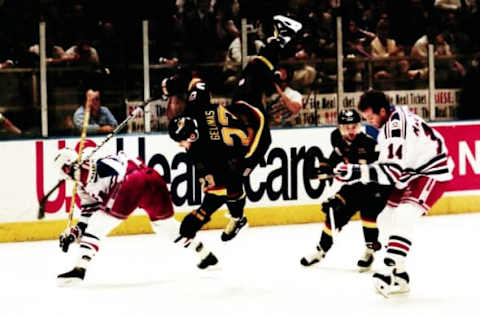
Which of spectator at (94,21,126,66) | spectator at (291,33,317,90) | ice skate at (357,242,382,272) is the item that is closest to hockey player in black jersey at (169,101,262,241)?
ice skate at (357,242,382,272)

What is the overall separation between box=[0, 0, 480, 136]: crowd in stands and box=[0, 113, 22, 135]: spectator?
47 cm

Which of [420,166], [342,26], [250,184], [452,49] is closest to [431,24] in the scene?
[452,49]

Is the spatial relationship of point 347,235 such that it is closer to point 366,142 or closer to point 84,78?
point 366,142

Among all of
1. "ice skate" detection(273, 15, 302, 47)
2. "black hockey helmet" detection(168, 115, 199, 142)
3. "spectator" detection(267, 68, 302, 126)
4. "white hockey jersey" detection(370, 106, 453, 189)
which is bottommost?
"white hockey jersey" detection(370, 106, 453, 189)

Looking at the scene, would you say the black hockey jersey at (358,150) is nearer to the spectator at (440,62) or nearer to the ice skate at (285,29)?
the ice skate at (285,29)

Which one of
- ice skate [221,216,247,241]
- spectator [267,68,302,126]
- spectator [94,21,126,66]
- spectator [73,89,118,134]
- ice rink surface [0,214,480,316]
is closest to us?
ice rink surface [0,214,480,316]

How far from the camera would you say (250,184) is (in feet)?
35.6

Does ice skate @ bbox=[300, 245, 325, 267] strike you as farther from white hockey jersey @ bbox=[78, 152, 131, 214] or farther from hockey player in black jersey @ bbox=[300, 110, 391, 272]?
white hockey jersey @ bbox=[78, 152, 131, 214]

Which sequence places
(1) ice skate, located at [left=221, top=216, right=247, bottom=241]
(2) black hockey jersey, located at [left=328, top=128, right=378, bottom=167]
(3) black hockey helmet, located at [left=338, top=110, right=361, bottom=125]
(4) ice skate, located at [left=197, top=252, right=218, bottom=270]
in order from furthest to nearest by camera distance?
(1) ice skate, located at [left=221, top=216, right=247, bottom=241] → (4) ice skate, located at [left=197, top=252, right=218, bottom=270] → (2) black hockey jersey, located at [left=328, top=128, right=378, bottom=167] → (3) black hockey helmet, located at [left=338, top=110, right=361, bottom=125]

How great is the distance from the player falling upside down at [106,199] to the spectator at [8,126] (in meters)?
1.97

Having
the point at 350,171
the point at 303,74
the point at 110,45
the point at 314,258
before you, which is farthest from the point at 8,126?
the point at 350,171

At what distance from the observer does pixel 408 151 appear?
7438 millimetres

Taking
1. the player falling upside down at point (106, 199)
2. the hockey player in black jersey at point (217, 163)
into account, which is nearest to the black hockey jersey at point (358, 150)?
the hockey player in black jersey at point (217, 163)

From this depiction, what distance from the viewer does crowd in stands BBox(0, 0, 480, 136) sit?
10.4 metres
